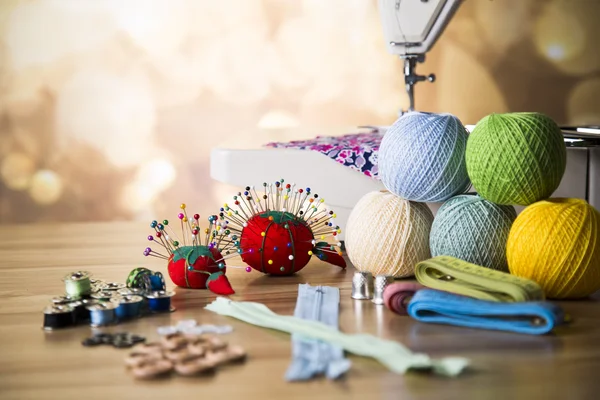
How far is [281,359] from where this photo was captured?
70cm

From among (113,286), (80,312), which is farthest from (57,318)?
(113,286)

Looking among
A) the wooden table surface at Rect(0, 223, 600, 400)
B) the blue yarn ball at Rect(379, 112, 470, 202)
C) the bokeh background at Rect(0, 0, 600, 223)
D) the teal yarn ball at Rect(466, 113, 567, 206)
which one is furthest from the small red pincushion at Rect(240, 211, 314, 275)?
the bokeh background at Rect(0, 0, 600, 223)

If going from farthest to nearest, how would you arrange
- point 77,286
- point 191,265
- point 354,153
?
point 354,153, point 191,265, point 77,286

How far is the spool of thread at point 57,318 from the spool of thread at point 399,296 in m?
0.33

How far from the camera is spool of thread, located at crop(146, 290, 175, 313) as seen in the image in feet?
2.88

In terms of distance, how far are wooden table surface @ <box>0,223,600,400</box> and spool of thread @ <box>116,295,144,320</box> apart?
2 cm

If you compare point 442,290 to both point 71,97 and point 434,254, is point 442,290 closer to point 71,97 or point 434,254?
point 434,254

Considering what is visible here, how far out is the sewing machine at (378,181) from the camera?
1.17 meters

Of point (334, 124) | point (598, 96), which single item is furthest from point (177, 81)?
point (598, 96)

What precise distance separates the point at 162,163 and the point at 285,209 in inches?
72.8

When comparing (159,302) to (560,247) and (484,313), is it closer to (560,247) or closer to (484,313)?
(484,313)

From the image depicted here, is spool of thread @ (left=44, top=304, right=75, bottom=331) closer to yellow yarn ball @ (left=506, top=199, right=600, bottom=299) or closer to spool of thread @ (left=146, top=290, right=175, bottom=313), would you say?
spool of thread @ (left=146, top=290, right=175, bottom=313)

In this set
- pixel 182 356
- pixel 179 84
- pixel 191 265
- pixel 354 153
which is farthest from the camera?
pixel 179 84

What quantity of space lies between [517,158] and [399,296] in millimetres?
230
